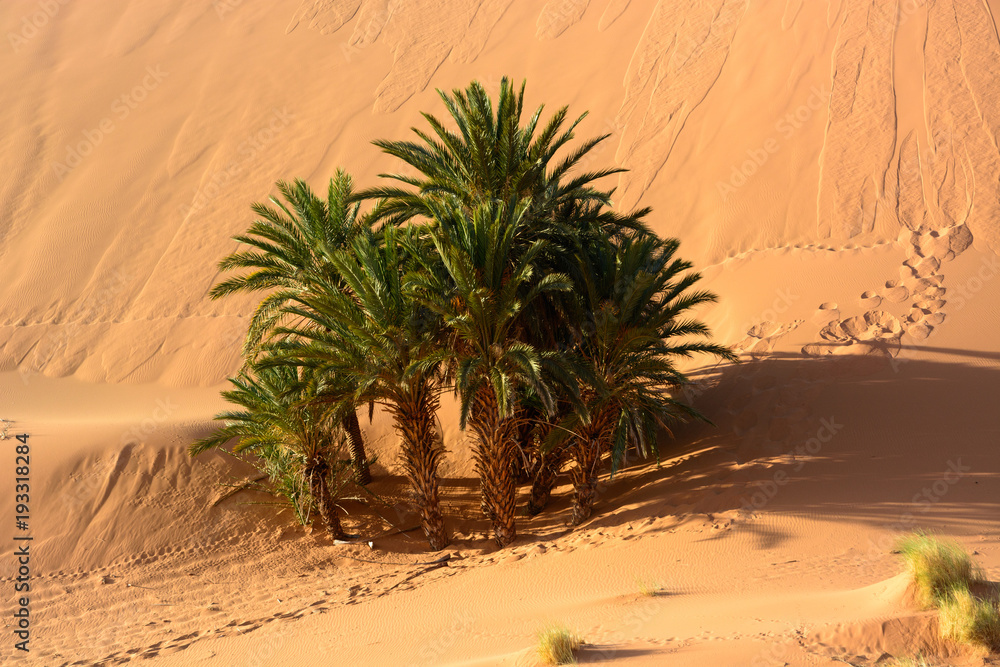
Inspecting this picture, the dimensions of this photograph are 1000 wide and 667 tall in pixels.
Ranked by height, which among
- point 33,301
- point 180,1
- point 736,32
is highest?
point 180,1

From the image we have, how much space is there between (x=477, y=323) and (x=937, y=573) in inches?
206

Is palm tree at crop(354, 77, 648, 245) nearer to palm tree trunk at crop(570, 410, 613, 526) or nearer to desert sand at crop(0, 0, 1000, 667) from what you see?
palm tree trunk at crop(570, 410, 613, 526)

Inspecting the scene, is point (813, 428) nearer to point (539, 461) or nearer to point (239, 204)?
point (539, 461)

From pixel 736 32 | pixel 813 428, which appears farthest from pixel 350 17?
pixel 813 428

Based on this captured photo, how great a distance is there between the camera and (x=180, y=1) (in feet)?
108

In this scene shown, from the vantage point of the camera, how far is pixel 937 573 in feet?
17.8

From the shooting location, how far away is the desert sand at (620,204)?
25.7 feet

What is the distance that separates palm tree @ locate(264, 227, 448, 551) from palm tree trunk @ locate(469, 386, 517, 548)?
2.32 feet

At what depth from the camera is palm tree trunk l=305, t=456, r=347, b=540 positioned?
10.3 metres

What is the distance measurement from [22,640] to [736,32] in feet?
83.6

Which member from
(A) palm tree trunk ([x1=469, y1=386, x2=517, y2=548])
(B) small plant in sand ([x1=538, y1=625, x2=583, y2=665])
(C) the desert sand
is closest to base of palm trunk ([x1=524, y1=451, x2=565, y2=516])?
(C) the desert sand

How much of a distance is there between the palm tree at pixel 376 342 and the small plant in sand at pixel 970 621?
5.61m

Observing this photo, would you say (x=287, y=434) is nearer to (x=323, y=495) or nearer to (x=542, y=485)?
(x=323, y=495)

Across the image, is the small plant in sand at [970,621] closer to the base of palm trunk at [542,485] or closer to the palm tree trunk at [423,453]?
the base of palm trunk at [542,485]
